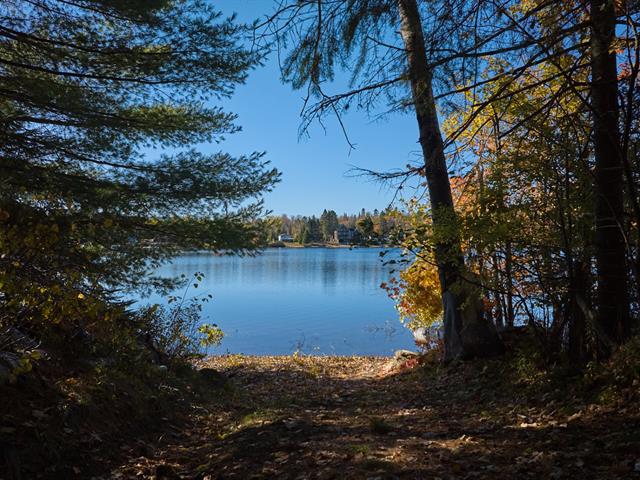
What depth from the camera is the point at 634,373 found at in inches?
165

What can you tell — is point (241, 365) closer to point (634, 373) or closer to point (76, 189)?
point (76, 189)

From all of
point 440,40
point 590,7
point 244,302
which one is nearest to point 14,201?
point 440,40

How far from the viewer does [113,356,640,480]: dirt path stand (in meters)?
3.42

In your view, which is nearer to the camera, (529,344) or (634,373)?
(634,373)

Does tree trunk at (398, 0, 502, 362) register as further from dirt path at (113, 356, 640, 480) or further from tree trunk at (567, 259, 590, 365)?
tree trunk at (567, 259, 590, 365)

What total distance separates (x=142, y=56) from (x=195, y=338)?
5089mm

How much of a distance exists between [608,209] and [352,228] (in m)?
2.99

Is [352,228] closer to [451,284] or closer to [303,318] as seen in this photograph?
[451,284]

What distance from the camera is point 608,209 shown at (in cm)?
474

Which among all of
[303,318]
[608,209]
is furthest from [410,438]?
[303,318]

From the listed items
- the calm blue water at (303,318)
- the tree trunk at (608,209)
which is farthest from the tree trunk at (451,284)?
the calm blue water at (303,318)

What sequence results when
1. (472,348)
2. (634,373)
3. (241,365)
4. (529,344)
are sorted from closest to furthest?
(634,373)
(529,344)
(472,348)
(241,365)

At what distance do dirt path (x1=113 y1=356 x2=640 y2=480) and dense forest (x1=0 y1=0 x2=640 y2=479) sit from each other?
0.03 metres

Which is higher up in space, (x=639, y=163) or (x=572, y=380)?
(x=639, y=163)
